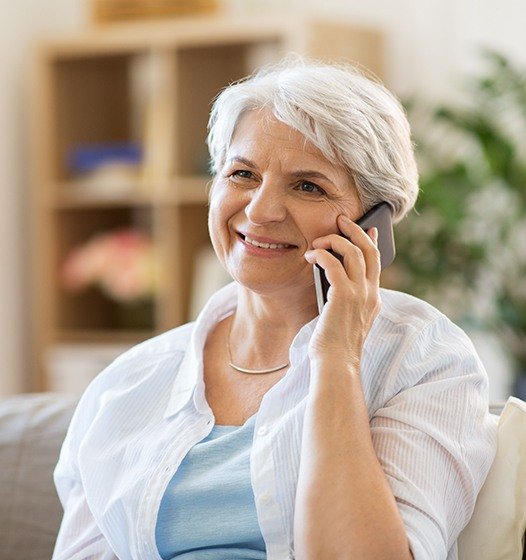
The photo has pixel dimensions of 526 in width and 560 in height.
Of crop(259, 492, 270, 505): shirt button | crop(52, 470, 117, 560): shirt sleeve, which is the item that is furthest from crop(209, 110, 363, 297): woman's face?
crop(52, 470, 117, 560): shirt sleeve

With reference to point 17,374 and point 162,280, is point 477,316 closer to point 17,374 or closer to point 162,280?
point 162,280

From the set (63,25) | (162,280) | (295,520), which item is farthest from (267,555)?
(63,25)

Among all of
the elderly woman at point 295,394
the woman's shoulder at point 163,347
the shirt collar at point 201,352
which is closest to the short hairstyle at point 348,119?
the elderly woman at point 295,394

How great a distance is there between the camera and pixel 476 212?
3850 millimetres

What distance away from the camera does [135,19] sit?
427 centimetres

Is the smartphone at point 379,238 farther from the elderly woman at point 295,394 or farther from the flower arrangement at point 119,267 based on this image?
the flower arrangement at point 119,267

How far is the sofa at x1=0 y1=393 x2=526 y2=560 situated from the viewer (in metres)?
1.62

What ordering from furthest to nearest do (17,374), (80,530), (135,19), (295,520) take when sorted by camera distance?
1. (17,374)
2. (135,19)
3. (80,530)
4. (295,520)

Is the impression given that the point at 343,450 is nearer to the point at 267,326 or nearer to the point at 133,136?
the point at 267,326

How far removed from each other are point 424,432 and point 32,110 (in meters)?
3.20

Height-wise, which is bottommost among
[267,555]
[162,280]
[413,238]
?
[162,280]

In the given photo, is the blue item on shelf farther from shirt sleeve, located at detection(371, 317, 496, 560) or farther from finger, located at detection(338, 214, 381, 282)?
shirt sleeve, located at detection(371, 317, 496, 560)

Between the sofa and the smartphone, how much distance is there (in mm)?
303

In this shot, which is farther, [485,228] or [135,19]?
[135,19]
